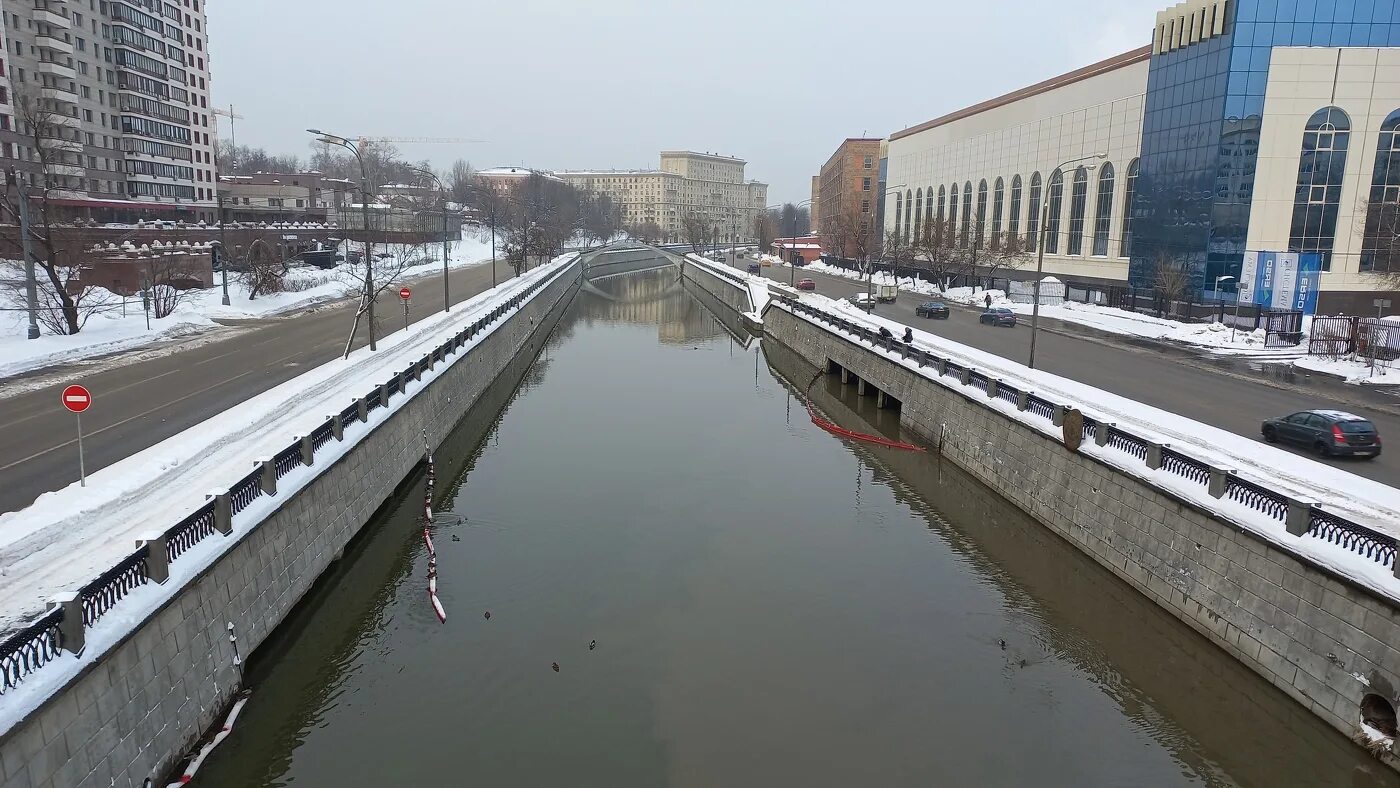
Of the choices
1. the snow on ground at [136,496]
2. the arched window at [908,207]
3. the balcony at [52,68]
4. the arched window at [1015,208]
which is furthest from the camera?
the arched window at [908,207]

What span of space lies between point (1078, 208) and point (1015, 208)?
11633 mm

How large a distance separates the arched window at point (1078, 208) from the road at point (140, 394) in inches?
2205

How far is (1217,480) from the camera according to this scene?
16328 millimetres

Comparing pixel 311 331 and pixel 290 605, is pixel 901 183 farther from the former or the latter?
pixel 290 605

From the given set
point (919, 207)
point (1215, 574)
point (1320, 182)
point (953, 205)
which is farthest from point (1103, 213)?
point (1215, 574)

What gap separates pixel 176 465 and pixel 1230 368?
39.0m

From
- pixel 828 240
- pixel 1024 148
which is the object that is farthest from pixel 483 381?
pixel 828 240

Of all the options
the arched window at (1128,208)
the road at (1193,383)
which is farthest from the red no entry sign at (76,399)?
the arched window at (1128,208)

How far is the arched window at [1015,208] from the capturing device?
3295 inches

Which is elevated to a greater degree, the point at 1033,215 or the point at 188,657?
the point at 1033,215

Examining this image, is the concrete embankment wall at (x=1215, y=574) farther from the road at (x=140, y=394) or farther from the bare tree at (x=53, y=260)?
the bare tree at (x=53, y=260)

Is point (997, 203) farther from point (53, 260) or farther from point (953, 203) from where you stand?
point (53, 260)

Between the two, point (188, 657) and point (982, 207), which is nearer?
point (188, 657)

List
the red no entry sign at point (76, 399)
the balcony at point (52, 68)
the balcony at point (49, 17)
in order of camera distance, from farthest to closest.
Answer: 1. the balcony at point (52, 68)
2. the balcony at point (49, 17)
3. the red no entry sign at point (76, 399)
